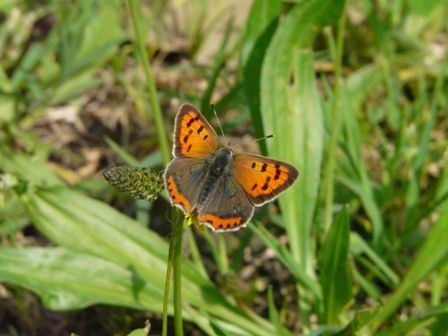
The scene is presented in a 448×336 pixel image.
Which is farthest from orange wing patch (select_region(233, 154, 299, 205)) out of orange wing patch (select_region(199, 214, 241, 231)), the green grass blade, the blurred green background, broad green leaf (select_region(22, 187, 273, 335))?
broad green leaf (select_region(22, 187, 273, 335))

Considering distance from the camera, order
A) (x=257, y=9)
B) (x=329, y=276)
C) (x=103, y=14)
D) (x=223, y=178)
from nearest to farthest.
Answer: (x=223, y=178) → (x=329, y=276) → (x=257, y=9) → (x=103, y=14)

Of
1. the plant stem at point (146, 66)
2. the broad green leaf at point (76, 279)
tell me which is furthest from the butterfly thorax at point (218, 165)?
the broad green leaf at point (76, 279)

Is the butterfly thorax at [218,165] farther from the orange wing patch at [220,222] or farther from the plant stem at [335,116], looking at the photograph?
the plant stem at [335,116]

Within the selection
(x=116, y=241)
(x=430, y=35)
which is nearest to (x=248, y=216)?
(x=116, y=241)

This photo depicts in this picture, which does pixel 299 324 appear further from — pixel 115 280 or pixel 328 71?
pixel 328 71

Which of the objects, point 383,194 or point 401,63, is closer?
point 383,194
